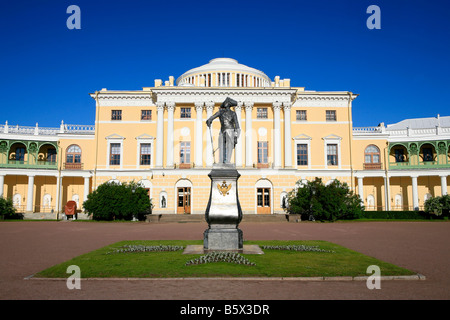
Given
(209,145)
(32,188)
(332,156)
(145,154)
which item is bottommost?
(32,188)

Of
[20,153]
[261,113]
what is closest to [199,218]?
[261,113]

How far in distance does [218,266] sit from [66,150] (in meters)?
40.0

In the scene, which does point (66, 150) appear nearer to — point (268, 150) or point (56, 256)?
point (268, 150)

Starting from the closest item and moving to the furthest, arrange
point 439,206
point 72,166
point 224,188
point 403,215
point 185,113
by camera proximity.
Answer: point 224,188 < point 439,206 < point 403,215 < point 185,113 < point 72,166

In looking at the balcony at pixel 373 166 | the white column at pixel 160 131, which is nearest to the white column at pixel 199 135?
the white column at pixel 160 131

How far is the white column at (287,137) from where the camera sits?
131ft

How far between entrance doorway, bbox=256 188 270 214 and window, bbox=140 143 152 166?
13595 millimetres

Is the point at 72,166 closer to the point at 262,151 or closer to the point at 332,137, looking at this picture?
the point at 262,151

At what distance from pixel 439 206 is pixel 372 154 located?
449 inches

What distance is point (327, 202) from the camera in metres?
31.6

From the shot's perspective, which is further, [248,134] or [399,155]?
[399,155]

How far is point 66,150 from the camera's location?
44.0m

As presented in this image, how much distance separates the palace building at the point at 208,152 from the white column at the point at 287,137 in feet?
0.42
